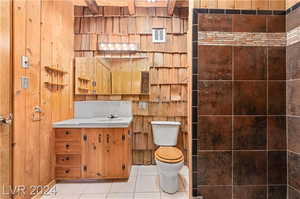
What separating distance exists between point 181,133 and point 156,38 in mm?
1767

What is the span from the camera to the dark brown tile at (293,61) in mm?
1483

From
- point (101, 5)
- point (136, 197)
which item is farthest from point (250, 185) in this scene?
point (101, 5)

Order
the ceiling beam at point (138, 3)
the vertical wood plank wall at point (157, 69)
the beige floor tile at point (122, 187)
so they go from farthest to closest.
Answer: the vertical wood plank wall at point (157, 69)
the ceiling beam at point (138, 3)
the beige floor tile at point (122, 187)

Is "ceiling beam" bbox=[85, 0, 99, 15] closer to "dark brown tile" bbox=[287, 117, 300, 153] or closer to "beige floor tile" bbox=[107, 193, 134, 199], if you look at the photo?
"beige floor tile" bbox=[107, 193, 134, 199]

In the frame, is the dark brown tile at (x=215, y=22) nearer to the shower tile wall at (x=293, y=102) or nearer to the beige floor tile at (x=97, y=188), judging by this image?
the shower tile wall at (x=293, y=102)

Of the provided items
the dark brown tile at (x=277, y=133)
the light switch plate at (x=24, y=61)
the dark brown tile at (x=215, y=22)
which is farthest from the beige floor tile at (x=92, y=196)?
the dark brown tile at (x=215, y=22)

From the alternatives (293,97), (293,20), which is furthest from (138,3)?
(293,97)

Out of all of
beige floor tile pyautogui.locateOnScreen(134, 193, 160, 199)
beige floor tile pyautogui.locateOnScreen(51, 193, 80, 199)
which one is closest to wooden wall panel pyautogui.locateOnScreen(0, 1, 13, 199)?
beige floor tile pyautogui.locateOnScreen(51, 193, 80, 199)

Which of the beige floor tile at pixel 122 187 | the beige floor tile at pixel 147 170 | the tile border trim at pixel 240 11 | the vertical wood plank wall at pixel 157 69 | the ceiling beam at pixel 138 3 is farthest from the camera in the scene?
the vertical wood plank wall at pixel 157 69

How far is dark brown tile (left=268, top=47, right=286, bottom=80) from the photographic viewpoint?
5.26 ft

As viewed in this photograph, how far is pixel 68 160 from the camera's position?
2.33 m

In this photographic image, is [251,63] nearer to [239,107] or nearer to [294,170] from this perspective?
[239,107]

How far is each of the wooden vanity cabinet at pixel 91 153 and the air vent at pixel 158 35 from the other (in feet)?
5.62

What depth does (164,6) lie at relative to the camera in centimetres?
302
